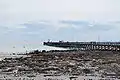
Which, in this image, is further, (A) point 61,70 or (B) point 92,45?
(B) point 92,45

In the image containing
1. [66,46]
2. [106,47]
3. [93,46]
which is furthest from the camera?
[66,46]

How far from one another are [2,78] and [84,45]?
352 ft

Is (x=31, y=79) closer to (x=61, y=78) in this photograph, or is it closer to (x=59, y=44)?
(x=61, y=78)

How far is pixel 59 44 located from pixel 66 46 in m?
8.27

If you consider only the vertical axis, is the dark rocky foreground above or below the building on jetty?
above

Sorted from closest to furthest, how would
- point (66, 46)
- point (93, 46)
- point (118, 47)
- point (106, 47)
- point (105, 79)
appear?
1. point (105, 79)
2. point (118, 47)
3. point (106, 47)
4. point (93, 46)
5. point (66, 46)

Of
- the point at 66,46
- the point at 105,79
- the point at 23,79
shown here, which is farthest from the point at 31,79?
the point at 66,46

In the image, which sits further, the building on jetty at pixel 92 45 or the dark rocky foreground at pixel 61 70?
the building on jetty at pixel 92 45

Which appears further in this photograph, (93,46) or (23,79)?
(93,46)

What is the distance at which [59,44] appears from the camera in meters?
160

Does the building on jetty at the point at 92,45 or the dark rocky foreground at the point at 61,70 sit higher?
the dark rocky foreground at the point at 61,70

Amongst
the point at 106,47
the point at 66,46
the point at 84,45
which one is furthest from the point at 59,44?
the point at 106,47

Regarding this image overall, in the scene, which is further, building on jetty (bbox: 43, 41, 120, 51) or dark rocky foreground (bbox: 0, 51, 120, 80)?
building on jetty (bbox: 43, 41, 120, 51)

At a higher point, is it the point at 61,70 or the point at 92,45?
the point at 61,70
